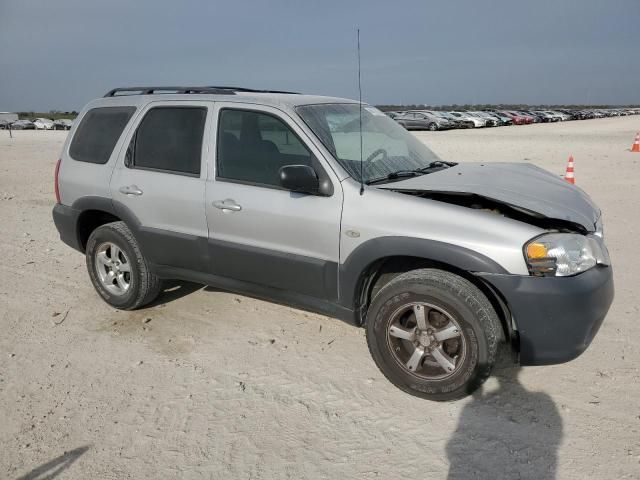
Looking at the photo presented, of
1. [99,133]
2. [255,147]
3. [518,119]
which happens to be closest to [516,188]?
[255,147]

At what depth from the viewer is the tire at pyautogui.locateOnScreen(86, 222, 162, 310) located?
4.59 metres

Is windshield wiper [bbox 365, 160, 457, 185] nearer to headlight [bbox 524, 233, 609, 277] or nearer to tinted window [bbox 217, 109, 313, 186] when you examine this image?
tinted window [bbox 217, 109, 313, 186]

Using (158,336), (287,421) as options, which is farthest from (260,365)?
(158,336)

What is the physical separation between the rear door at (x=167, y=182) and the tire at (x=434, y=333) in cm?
158

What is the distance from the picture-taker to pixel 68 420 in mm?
3221

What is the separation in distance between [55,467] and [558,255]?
9.76 feet

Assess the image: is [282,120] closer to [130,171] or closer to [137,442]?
[130,171]

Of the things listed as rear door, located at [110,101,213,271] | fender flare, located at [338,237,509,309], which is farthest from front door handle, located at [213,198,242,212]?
fender flare, located at [338,237,509,309]

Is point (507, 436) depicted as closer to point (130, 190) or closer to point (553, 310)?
point (553, 310)

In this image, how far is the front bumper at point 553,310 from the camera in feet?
9.73

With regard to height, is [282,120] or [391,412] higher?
[282,120]

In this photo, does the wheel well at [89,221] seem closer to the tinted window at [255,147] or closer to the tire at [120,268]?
the tire at [120,268]

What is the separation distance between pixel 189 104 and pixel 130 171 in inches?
30.7

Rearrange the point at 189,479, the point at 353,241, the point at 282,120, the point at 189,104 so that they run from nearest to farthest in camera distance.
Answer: the point at 189,479 < the point at 353,241 < the point at 282,120 < the point at 189,104
